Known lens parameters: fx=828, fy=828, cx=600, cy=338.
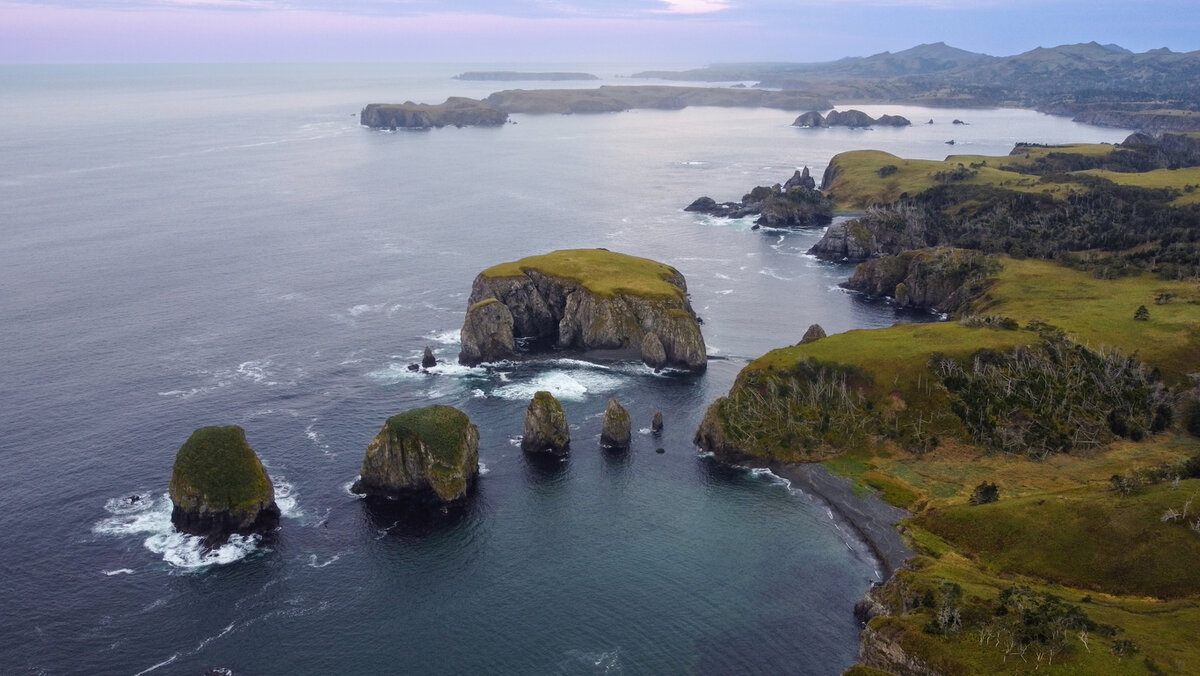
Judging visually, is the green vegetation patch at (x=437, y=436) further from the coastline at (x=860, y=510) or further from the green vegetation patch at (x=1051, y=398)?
the green vegetation patch at (x=1051, y=398)

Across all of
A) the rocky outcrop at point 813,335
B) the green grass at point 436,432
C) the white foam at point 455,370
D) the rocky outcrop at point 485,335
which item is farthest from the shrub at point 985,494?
the rocky outcrop at point 485,335

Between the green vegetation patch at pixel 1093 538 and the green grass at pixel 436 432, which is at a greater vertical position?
the green grass at pixel 436 432

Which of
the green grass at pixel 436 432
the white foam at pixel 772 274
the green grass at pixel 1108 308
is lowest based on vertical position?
the green grass at pixel 436 432

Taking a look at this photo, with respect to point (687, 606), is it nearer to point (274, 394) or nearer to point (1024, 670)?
point (1024, 670)

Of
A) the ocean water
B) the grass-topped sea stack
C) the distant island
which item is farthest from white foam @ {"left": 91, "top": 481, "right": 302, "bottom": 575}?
the distant island

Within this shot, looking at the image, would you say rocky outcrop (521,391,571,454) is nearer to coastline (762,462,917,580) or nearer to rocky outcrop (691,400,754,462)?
Answer: rocky outcrop (691,400,754,462)

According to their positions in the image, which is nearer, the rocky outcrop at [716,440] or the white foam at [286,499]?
the white foam at [286,499]

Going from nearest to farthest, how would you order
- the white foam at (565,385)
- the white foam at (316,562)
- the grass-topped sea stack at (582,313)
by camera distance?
1. the white foam at (316,562)
2. the white foam at (565,385)
3. the grass-topped sea stack at (582,313)
